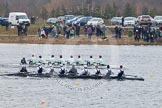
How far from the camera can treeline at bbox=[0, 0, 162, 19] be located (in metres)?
111

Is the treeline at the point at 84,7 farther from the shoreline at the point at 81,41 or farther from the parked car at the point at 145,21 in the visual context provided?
the shoreline at the point at 81,41

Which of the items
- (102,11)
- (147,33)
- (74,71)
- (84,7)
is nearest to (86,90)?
(74,71)

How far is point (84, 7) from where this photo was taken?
115062 mm

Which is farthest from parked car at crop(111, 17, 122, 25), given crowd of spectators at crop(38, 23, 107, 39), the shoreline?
the shoreline

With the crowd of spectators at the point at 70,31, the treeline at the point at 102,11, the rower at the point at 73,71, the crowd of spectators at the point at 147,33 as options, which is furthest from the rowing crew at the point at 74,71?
the treeline at the point at 102,11

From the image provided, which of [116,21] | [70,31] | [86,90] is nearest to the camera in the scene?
[86,90]

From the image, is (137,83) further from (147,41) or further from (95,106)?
(147,41)

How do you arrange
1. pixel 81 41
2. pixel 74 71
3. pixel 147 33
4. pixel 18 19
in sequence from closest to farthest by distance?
1. pixel 74 71
2. pixel 147 33
3. pixel 81 41
4. pixel 18 19

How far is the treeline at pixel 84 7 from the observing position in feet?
365

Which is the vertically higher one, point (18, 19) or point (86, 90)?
point (18, 19)

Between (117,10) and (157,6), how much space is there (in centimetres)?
984

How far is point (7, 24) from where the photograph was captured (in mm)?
96750

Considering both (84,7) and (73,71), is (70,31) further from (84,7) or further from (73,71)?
(84,7)

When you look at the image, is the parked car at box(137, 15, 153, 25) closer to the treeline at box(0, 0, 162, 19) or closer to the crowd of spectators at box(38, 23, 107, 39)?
the crowd of spectators at box(38, 23, 107, 39)
